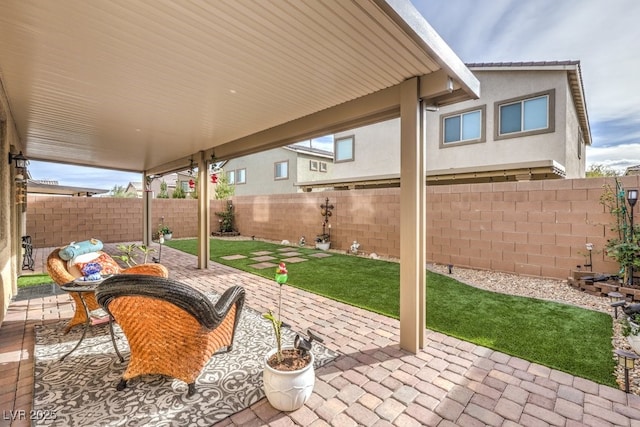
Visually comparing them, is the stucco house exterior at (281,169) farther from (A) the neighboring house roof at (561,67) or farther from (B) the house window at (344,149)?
(A) the neighboring house roof at (561,67)

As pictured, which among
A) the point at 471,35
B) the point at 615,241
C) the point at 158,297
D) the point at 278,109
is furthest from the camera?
the point at 471,35

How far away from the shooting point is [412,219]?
3.09 m

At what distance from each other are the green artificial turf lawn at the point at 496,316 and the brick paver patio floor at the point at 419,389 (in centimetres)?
32

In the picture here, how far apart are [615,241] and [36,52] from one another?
27.4 ft

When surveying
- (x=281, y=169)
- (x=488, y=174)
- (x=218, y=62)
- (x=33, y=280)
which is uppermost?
(x=281, y=169)

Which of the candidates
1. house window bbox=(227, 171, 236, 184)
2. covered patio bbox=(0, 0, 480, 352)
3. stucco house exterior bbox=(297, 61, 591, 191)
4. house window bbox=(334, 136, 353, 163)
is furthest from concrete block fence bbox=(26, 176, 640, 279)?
house window bbox=(227, 171, 236, 184)

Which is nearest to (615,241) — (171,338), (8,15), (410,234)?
(410,234)

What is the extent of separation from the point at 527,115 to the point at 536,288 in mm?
5672

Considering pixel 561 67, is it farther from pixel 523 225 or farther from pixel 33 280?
pixel 33 280

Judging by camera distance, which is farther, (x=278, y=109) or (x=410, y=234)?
(x=278, y=109)

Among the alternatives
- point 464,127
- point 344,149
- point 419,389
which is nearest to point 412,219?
point 419,389

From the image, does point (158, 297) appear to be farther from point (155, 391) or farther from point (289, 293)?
point (289, 293)

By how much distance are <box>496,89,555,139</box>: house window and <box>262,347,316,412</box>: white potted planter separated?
30.9ft

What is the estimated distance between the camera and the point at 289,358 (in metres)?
2.32
